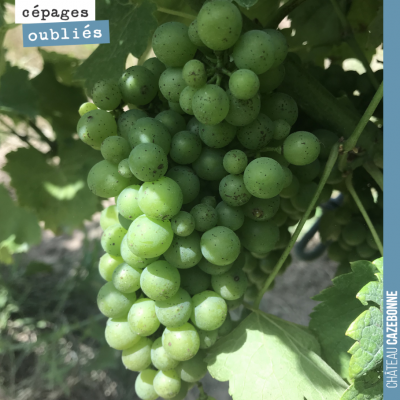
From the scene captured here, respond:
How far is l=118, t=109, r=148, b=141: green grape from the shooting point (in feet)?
1.35

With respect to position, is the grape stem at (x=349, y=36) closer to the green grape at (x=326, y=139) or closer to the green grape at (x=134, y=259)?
the green grape at (x=326, y=139)

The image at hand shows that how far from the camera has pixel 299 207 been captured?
0.48 m

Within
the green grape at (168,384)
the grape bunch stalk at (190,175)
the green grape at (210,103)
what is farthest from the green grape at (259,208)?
the green grape at (168,384)

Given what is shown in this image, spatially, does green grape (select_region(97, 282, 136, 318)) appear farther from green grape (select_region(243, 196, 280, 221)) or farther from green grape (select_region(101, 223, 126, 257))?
green grape (select_region(243, 196, 280, 221))

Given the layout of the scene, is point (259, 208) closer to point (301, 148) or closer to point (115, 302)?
point (301, 148)

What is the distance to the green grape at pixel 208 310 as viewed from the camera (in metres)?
0.41

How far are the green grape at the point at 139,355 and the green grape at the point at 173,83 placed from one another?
286mm

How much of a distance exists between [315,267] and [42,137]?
26.3 inches

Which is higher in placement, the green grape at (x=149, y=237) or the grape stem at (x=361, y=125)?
the grape stem at (x=361, y=125)

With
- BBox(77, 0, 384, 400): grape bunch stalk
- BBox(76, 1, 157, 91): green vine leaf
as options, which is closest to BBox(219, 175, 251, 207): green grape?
BBox(77, 0, 384, 400): grape bunch stalk

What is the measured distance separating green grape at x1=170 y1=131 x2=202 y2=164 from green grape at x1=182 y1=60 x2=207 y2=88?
59 millimetres

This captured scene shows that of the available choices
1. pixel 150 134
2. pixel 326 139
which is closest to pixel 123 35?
pixel 150 134

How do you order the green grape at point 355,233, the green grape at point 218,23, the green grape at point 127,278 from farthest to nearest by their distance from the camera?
1. the green grape at point 355,233
2. the green grape at point 127,278
3. the green grape at point 218,23

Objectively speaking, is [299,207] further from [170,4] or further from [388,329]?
[170,4]
